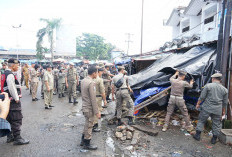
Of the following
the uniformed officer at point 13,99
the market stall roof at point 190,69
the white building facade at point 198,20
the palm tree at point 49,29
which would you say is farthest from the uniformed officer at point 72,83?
the palm tree at point 49,29

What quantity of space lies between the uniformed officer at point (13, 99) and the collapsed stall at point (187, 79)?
3.40 m

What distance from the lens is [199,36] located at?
12.9 metres

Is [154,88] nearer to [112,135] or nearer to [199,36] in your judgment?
[112,135]

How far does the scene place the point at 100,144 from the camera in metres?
4.07

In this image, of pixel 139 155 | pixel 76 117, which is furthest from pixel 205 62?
pixel 76 117

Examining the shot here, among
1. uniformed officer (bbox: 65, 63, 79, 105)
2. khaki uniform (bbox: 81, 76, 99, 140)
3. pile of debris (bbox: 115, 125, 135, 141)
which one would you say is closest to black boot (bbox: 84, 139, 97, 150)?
khaki uniform (bbox: 81, 76, 99, 140)

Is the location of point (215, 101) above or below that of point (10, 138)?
above

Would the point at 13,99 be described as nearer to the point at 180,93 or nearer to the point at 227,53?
the point at 180,93

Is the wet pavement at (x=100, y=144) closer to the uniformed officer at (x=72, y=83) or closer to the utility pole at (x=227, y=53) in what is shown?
the utility pole at (x=227, y=53)

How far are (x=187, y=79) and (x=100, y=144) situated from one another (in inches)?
125

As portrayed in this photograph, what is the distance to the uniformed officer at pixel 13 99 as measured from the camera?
145 inches

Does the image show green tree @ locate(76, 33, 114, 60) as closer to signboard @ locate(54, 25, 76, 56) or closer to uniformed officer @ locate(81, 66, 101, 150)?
signboard @ locate(54, 25, 76, 56)

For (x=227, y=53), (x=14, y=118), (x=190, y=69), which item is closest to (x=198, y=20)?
(x=227, y=53)

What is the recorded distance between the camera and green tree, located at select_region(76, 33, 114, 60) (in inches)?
1582
